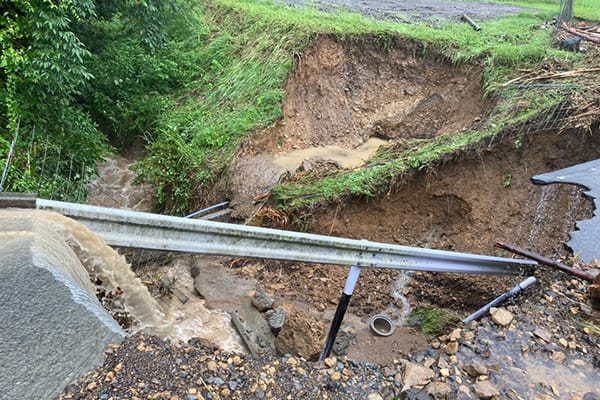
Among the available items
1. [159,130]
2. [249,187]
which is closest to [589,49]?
[249,187]

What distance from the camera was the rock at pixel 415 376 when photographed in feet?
9.24

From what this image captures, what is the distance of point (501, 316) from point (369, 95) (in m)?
6.66

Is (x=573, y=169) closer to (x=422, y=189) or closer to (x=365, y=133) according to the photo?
(x=422, y=189)

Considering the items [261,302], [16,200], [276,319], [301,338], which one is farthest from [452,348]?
[16,200]

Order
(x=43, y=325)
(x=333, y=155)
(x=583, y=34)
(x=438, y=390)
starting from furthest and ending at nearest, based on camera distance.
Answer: (x=583, y=34) → (x=333, y=155) → (x=438, y=390) → (x=43, y=325)

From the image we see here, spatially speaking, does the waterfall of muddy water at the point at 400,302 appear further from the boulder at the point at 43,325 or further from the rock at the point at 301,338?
the boulder at the point at 43,325

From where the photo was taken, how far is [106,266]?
2.67 metres

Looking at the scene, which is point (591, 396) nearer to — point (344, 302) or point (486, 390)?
point (486, 390)

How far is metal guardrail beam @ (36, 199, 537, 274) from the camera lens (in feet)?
8.25

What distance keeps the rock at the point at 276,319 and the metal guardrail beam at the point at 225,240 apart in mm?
2024

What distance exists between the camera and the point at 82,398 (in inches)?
70.9

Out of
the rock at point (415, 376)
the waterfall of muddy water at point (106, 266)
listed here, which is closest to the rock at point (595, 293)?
the rock at point (415, 376)

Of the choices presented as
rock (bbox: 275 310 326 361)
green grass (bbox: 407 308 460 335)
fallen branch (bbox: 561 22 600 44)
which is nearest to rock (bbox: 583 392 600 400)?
green grass (bbox: 407 308 460 335)

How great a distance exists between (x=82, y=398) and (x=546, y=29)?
1172cm
